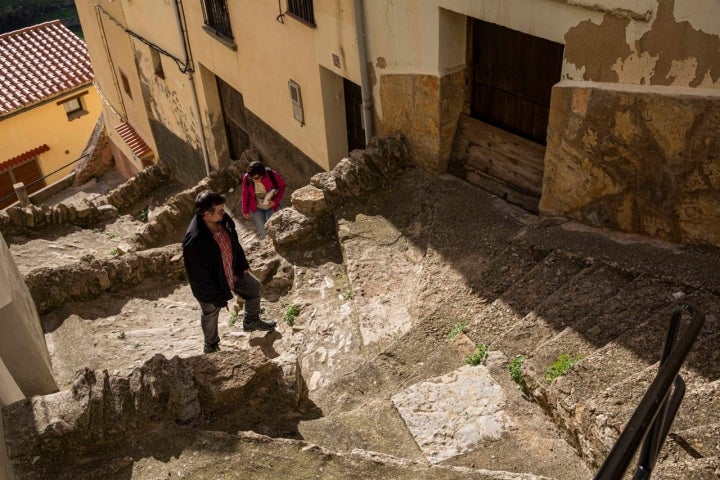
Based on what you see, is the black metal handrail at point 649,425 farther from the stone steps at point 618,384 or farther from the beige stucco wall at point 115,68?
the beige stucco wall at point 115,68

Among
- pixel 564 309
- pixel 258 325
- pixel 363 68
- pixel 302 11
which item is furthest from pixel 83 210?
pixel 564 309

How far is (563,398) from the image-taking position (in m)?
3.97

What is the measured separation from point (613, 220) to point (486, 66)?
220 cm

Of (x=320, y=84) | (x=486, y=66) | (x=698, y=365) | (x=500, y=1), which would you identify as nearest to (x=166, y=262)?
(x=320, y=84)

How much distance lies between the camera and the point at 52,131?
19.2 meters

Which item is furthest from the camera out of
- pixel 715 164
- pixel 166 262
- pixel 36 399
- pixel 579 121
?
pixel 166 262

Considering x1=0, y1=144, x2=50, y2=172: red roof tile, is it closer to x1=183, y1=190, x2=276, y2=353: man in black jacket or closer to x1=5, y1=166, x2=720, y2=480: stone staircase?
x1=5, y1=166, x2=720, y2=480: stone staircase

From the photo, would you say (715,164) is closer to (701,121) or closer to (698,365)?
(701,121)

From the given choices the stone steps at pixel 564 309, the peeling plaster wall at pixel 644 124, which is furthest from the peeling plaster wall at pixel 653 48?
the stone steps at pixel 564 309

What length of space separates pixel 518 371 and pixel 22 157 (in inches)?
695

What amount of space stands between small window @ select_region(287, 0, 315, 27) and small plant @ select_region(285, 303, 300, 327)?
12.1 ft

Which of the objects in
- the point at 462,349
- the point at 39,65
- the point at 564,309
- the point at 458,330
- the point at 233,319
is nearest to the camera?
the point at 564,309

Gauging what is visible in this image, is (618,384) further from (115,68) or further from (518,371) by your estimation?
(115,68)

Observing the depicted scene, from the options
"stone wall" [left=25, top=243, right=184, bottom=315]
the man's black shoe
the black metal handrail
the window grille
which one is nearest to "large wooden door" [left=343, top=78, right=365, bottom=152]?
the window grille
